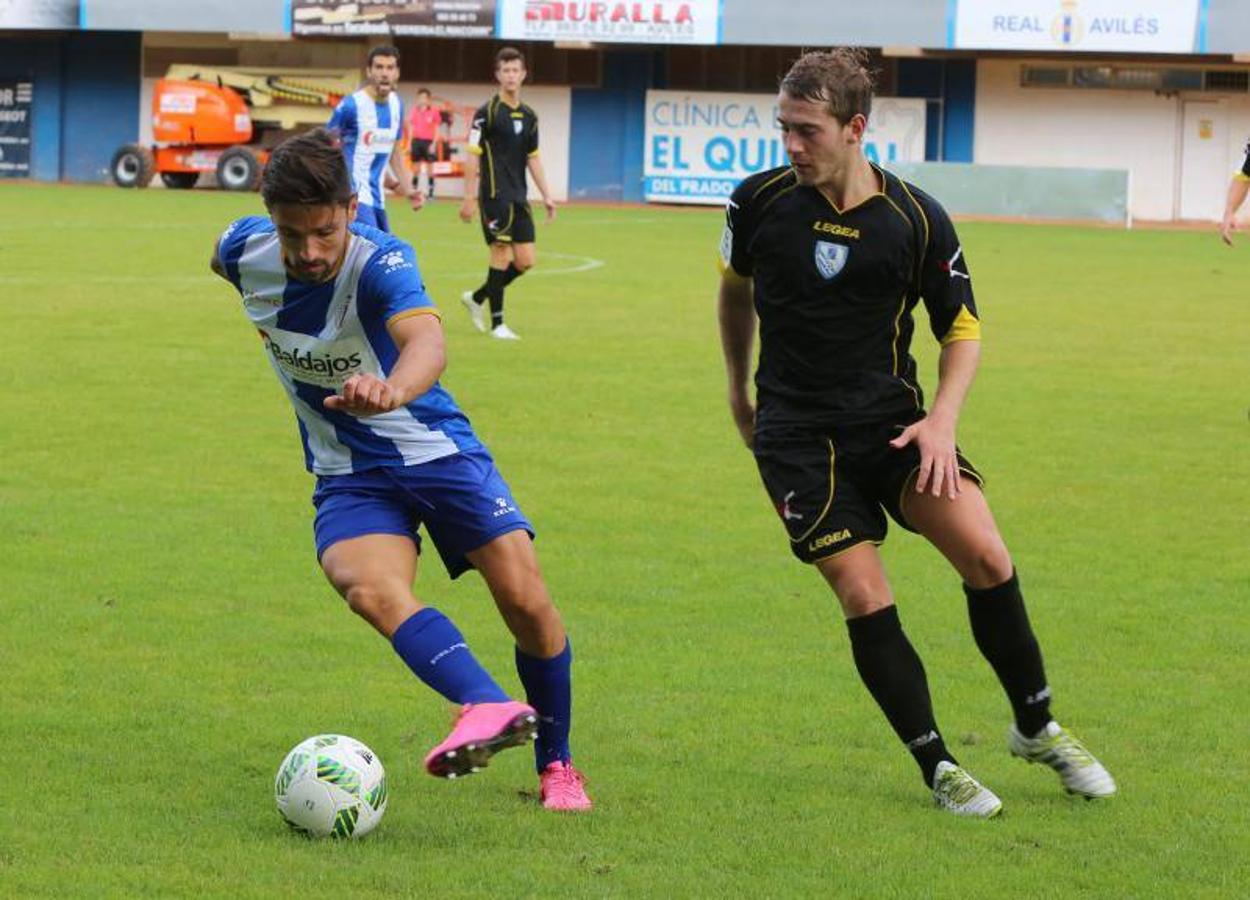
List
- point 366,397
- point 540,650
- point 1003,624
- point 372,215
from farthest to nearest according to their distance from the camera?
1. point 372,215
2. point 1003,624
3. point 540,650
4. point 366,397

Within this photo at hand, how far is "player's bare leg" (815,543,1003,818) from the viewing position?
5387 millimetres

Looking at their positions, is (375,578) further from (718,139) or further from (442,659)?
(718,139)

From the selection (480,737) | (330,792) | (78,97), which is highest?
(78,97)

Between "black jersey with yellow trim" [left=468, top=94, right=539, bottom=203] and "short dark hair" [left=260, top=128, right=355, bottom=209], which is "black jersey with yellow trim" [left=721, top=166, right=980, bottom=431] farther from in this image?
"black jersey with yellow trim" [left=468, top=94, right=539, bottom=203]

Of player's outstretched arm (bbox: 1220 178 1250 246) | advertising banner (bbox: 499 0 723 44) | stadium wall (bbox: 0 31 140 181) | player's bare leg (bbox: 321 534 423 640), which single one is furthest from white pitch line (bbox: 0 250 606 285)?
stadium wall (bbox: 0 31 140 181)

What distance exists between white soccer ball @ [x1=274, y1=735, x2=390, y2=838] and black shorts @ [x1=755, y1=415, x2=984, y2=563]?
1289 mm

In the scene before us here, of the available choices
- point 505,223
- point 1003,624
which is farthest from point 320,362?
point 505,223

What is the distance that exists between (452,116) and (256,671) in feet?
128

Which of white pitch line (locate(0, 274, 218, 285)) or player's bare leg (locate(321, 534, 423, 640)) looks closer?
player's bare leg (locate(321, 534, 423, 640))

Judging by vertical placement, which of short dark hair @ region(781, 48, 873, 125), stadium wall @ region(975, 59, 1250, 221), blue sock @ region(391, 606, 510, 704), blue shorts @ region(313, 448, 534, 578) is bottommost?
blue sock @ region(391, 606, 510, 704)

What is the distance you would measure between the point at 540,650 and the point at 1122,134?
132 ft

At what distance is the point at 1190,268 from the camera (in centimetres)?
2714

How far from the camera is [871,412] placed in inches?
215

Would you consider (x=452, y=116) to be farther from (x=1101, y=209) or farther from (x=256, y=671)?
(x=256, y=671)
